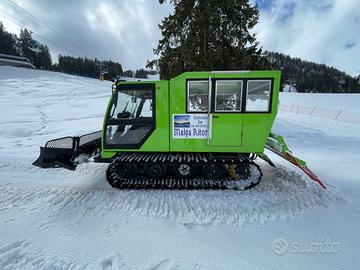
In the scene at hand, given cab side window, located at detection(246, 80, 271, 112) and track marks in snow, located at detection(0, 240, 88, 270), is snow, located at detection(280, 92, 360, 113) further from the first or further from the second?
track marks in snow, located at detection(0, 240, 88, 270)

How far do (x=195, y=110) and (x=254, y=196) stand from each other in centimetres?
224

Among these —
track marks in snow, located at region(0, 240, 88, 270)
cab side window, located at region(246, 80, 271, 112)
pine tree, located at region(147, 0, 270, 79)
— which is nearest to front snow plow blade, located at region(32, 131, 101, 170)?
track marks in snow, located at region(0, 240, 88, 270)

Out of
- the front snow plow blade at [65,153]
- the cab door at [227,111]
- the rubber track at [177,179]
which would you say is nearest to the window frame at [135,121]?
the rubber track at [177,179]

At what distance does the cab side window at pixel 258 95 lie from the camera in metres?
4.09

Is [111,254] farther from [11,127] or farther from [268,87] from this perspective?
[11,127]

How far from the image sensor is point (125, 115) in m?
4.49

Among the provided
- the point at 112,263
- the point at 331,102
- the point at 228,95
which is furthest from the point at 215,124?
the point at 331,102

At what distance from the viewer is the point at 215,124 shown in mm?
4262

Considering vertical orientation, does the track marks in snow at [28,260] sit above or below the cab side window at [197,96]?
below

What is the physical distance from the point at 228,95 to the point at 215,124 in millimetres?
684

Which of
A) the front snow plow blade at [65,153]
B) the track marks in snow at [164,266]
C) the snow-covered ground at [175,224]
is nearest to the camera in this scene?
the track marks in snow at [164,266]

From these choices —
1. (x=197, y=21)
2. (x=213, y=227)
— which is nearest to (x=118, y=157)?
(x=213, y=227)

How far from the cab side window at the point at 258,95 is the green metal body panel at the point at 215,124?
8cm

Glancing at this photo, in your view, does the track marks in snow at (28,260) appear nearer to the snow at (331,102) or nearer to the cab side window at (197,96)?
the cab side window at (197,96)
